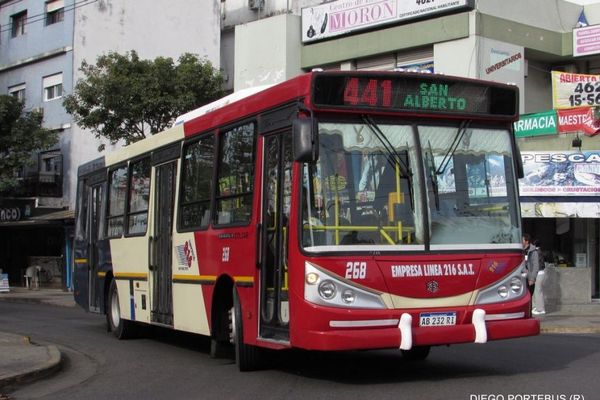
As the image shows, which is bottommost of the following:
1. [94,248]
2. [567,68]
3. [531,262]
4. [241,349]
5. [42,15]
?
[241,349]

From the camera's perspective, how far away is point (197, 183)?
10703mm

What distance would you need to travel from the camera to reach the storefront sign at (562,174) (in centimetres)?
2020

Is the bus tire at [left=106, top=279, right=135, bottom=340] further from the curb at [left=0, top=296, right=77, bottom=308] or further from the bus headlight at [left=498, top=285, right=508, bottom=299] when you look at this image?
the curb at [left=0, top=296, right=77, bottom=308]

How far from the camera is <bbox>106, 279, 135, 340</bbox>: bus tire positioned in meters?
13.9

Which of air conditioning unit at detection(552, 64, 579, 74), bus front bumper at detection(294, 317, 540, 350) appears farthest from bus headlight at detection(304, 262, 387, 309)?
air conditioning unit at detection(552, 64, 579, 74)

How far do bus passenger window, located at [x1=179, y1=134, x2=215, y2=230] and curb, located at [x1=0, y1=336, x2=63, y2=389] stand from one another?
96.1 inches

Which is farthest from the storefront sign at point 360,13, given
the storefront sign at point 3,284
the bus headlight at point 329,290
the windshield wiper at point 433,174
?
the bus headlight at point 329,290

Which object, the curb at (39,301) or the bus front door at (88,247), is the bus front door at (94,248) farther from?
the curb at (39,301)

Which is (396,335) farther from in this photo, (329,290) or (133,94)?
(133,94)

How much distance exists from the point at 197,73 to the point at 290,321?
66.0ft

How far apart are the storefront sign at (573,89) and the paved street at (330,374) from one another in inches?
429

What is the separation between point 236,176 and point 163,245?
2625 mm

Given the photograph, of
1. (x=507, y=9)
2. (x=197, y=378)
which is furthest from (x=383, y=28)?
(x=197, y=378)

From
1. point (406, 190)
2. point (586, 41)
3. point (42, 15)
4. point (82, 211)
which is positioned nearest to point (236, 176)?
point (406, 190)
